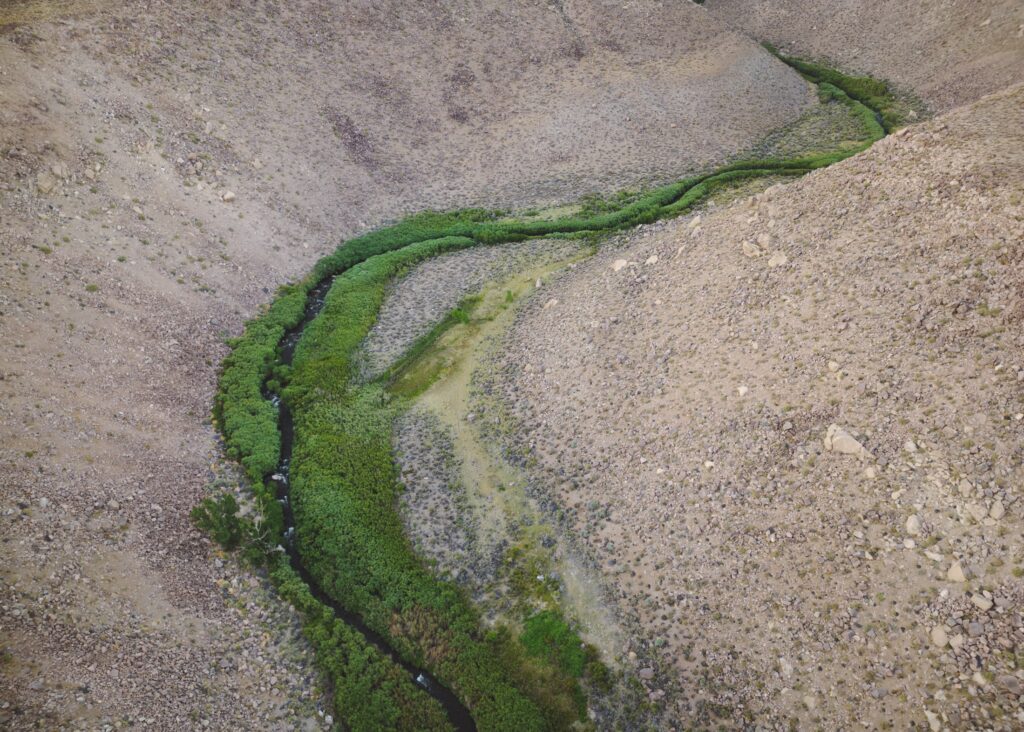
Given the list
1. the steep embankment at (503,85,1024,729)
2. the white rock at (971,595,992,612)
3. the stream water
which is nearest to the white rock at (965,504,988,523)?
the steep embankment at (503,85,1024,729)

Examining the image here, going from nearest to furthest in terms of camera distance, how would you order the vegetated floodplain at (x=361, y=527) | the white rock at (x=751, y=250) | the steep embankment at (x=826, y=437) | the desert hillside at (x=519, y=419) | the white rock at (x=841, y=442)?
the steep embankment at (x=826, y=437), the desert hillside at (x=519, y=419), the vegetated floodplain at (x=361, y=527), the white rock at (x=841, y=442), the white rock at (x=751, y=250)

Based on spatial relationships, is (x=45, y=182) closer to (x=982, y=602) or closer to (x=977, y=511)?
(x=977, y=511)

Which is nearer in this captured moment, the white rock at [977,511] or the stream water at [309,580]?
the white rock at [977,511]

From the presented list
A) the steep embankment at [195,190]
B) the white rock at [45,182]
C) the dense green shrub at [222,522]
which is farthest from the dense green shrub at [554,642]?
the white rock at [45,182]

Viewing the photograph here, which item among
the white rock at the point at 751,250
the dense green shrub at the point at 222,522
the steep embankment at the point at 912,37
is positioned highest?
the dense green shrub at the point at 222,522

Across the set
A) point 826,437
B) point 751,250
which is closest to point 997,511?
point 826,437

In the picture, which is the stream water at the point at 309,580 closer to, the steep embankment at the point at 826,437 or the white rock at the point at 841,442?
the steep embankment at the point at 826,437

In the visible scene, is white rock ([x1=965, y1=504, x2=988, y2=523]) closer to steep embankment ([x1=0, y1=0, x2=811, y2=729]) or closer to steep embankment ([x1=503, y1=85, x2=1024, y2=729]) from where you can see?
steep embankment ([x1=503, y1=85, x2=1024, y2=729])
